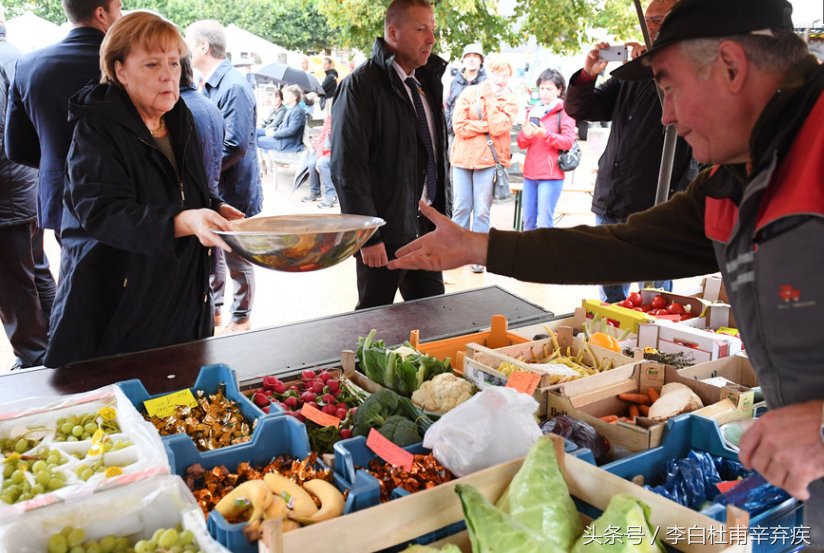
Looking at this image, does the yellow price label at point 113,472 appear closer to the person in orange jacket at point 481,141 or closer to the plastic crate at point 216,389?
the plastic crate at point 216,389

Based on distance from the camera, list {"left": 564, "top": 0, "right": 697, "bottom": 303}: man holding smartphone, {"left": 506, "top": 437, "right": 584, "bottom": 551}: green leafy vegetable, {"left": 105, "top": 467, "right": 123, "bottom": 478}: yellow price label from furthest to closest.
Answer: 1. {"left": 564, "top": 0, "right": 697, "bottom": 303}: man holding smartphone
2. {"left": 105, "top": 467, "right": 123, "bottom": 478}: yellow price label
3. {"left": 506, "top": 437, "right": 584, "bottom": 551}: green leafy vegetable

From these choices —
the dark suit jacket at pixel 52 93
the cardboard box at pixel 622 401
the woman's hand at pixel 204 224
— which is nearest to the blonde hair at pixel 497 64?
the dark suit jacket at pixel 52 93

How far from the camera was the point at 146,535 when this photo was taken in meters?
1.42

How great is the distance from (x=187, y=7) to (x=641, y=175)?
5.99m

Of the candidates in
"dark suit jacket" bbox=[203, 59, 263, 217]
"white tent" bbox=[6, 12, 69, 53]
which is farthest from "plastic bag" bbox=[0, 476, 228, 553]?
"white tent" bbox=[6, 12, 69, 53]

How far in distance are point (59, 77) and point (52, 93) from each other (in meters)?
0.08

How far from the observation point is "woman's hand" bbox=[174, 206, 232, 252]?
180 cm

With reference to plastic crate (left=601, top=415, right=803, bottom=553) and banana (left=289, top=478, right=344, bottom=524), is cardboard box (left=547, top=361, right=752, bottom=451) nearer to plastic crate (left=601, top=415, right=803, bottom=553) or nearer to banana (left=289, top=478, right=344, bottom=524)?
plastic crate (left=601, top=415, right=803, bottom=553)

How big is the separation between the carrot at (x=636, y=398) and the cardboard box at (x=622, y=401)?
0.02 meters

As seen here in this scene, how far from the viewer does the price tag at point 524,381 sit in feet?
6.52

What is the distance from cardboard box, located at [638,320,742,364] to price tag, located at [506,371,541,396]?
0.83 metres

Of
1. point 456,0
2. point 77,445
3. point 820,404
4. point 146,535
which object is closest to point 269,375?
point 77,445

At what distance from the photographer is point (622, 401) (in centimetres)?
214

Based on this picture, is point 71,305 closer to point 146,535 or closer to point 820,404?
point 146,535
